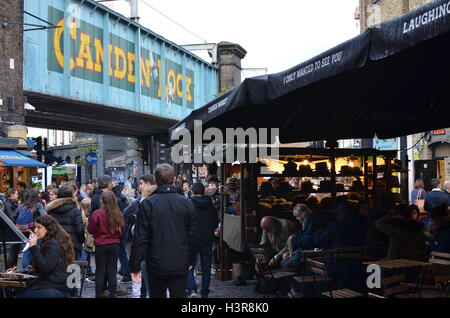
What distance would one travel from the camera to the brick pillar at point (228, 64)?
33.6 metres

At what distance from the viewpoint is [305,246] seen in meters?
6.89

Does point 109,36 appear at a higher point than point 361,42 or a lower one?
higher

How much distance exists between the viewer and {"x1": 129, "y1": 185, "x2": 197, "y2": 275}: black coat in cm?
492

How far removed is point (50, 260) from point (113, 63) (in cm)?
1851

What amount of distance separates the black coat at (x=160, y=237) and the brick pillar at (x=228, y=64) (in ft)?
93.6

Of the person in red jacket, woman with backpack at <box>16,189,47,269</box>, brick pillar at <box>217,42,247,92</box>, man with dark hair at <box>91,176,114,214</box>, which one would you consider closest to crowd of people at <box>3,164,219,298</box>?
the person in red jacket

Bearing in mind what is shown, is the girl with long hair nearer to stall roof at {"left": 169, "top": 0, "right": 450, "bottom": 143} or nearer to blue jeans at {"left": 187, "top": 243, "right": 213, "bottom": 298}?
blue jeans at {"left": 187, "top": 243, "right": 213, "bottom": 298}

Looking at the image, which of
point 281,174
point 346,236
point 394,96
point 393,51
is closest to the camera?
point 393,51

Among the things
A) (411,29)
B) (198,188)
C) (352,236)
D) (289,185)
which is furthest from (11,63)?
(411,29)

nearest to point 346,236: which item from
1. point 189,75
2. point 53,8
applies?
point 53,8

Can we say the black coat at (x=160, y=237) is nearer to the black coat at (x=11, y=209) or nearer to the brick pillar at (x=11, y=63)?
the black coat at (x=11, y=209)

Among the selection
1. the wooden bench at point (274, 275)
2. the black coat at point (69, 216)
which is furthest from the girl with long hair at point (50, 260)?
the wooden bench at point (274, 275)

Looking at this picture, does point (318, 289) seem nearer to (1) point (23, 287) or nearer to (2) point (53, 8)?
(1) point (23, 287)
